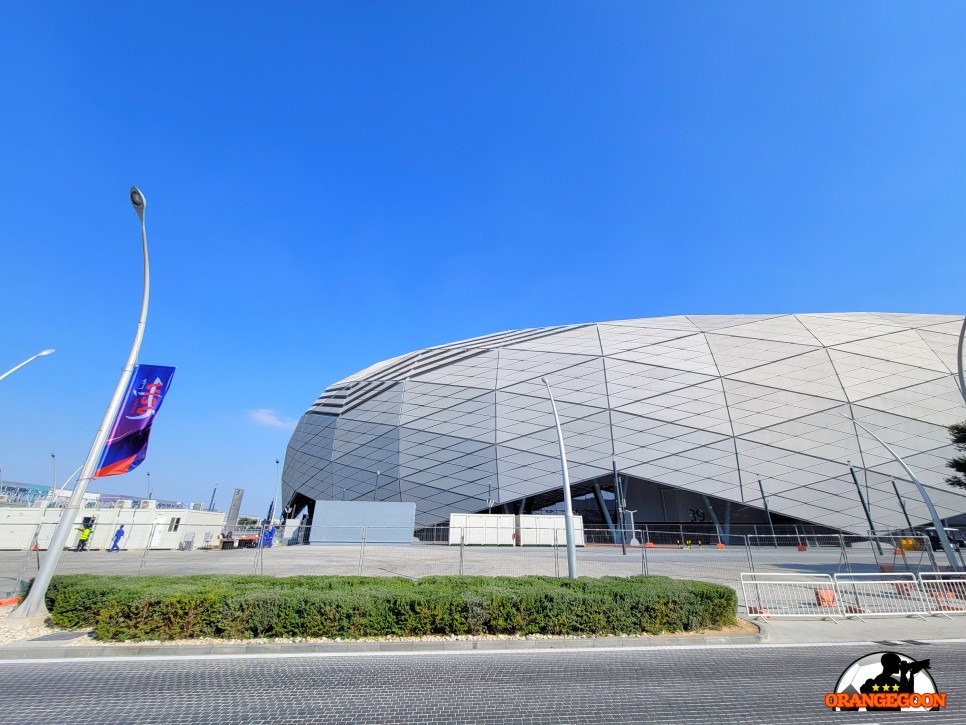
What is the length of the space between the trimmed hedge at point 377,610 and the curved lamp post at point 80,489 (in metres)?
0.29

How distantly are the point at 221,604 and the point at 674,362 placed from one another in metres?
35.0

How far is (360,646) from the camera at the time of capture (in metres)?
7.25

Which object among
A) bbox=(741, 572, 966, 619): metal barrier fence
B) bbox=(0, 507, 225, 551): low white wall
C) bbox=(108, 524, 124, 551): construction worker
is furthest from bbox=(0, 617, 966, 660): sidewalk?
bbox=(108, 524, 124, 551): construction worker

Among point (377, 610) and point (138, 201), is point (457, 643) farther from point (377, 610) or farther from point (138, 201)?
point (138, 201)

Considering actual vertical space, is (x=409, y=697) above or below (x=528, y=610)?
below

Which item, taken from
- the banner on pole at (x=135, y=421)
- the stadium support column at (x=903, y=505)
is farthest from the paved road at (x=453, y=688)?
the stadium support column at (x=903, y=505)

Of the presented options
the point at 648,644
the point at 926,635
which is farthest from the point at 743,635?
the point at 926,635

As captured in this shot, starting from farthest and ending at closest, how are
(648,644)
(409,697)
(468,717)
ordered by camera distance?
(648,644) → (409,697) → (468,717)

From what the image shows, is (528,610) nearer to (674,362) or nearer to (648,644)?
(648,644)

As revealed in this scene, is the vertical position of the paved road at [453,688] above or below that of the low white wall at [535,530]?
below

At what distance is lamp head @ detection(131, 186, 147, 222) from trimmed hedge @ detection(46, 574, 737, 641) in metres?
7.84

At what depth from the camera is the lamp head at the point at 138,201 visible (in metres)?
9.86

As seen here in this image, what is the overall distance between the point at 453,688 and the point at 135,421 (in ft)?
32.1

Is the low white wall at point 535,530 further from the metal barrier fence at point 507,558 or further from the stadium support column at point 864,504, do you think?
the stadium support column at point 864,504
